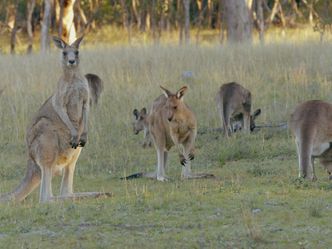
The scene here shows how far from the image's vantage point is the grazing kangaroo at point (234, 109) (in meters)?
10.3

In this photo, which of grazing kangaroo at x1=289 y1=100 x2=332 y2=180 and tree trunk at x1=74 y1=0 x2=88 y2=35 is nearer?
grazing kangaroo at x1=289 y1=100 x2=332 y2=180

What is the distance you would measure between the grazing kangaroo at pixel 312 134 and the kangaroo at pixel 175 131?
114 centimetres

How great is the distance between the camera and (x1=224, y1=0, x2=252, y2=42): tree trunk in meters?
18.3

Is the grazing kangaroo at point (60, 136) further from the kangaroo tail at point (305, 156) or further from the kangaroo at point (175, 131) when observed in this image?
the kangaroo tail at point (305, 156)

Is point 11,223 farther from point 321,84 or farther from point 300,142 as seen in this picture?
point 321,84

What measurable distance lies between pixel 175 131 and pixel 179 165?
1.36m

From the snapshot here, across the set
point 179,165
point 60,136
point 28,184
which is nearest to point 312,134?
point 60,136

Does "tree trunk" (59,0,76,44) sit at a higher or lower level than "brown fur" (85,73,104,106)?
higher

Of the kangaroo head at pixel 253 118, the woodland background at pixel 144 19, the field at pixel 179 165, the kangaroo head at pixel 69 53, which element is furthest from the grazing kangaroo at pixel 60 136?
the woodland background at pixel 144 19

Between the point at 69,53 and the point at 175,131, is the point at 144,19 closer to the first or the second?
the point at 175,131

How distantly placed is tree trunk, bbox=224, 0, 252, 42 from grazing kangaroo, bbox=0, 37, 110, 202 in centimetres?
1130

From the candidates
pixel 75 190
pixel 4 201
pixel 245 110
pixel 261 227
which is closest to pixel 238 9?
pixel 245 110

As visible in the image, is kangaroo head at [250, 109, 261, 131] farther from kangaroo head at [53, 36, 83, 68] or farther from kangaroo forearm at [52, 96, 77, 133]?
kangaroo forearm at [52, 96, 77, 133]

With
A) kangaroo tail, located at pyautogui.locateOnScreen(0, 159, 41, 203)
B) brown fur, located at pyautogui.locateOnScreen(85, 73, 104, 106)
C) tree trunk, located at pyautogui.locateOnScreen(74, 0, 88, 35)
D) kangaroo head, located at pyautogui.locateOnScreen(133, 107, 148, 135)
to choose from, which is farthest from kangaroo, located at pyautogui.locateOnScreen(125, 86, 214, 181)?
tree trunk, located at pyautogui.locateOnScreen(74, 0, 88, 35)
